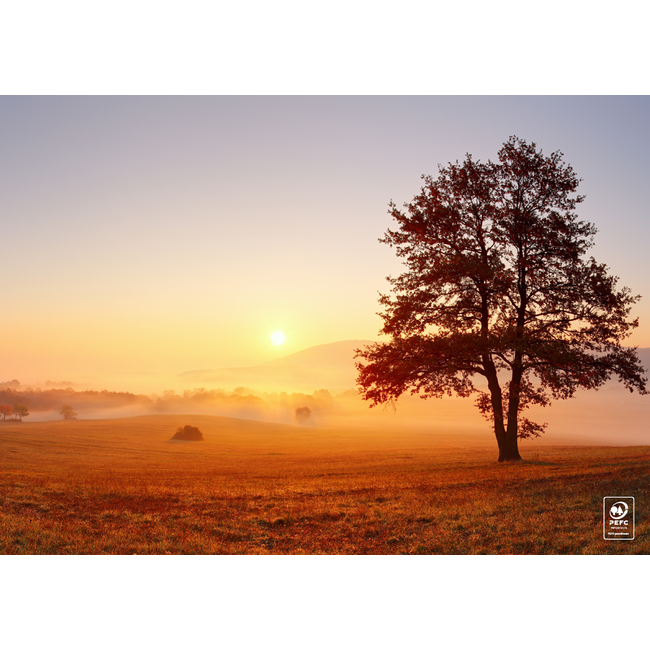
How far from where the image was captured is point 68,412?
95.7 metres

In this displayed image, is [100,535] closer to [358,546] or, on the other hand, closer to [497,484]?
[358,546]

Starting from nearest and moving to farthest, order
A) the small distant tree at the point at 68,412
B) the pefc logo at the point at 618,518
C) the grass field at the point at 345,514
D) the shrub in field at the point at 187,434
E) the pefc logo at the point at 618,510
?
the grass field at the point at 345,514 < the pefc logo at the point at 618,518 < the pefc logo at the point at 618,510 < the shrub in field at the point at 187,434 < the small distant tree at the point at 68,412

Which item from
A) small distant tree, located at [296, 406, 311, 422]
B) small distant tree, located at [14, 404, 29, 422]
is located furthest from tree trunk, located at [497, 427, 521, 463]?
small distant tree, located at [296, 406, 311, 422]

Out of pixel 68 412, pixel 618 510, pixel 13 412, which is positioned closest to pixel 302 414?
pixel 68 412

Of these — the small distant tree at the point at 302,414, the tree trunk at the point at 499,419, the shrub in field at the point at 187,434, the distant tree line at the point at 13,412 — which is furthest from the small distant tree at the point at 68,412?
the tree trunk at the point at 499,419

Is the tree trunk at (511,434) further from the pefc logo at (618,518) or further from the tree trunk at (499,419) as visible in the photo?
the pefc logo at (618,518)

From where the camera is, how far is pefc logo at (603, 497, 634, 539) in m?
7.95

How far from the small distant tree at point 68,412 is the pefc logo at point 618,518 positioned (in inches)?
4163

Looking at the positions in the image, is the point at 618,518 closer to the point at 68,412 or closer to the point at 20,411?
the point at 20,411

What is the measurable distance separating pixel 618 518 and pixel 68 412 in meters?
108

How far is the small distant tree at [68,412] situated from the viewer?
94.5 m

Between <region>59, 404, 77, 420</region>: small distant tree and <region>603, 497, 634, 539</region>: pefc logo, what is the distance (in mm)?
105741

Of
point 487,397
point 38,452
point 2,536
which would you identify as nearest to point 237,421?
point 38,452
